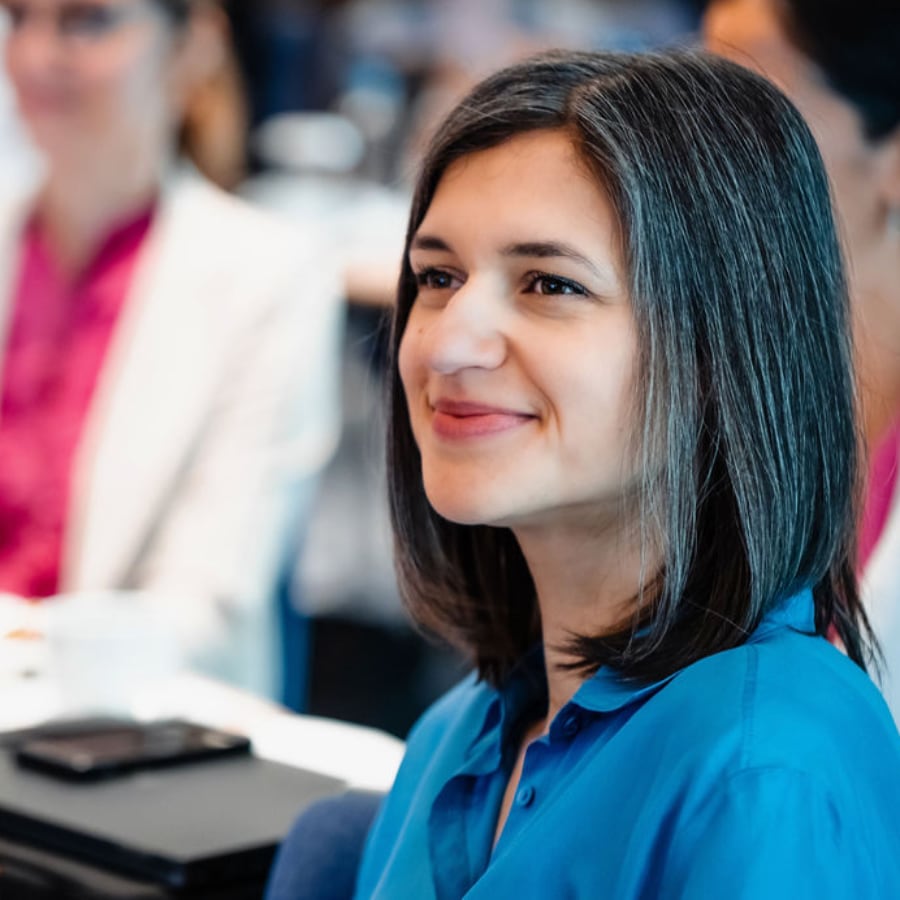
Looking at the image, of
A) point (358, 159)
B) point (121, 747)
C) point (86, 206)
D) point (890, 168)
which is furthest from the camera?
point (358, 159)

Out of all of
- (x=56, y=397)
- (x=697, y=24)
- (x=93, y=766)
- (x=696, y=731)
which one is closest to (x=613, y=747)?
(x=696, y=731)

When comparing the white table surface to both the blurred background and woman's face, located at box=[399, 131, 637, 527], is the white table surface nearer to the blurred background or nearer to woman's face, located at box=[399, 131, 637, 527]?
woman's face, located at box=[399, 131, 637, 527]

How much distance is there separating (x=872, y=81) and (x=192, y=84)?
106 centimetres

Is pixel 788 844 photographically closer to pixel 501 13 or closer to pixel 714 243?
pixel 714 243

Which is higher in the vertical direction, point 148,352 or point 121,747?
point 148,352

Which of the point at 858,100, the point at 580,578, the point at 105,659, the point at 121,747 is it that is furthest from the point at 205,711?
the point at 858,100

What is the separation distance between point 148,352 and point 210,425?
0.45ft

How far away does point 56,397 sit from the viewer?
238cm

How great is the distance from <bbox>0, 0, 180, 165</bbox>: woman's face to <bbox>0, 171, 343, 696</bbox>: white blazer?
0.12 m

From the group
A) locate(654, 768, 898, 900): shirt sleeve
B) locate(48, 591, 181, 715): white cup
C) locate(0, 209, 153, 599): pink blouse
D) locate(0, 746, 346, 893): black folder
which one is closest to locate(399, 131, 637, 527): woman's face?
locate(654, 768, 898, 900): shirt sleeve

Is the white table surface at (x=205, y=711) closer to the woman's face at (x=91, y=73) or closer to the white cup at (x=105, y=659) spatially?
the white cup at (x=105, y=659)

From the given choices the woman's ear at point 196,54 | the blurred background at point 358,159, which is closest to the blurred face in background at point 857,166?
the woman's ear at point 196,54

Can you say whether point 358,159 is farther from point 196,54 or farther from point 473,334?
point 473,334

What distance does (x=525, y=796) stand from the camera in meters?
1.10
